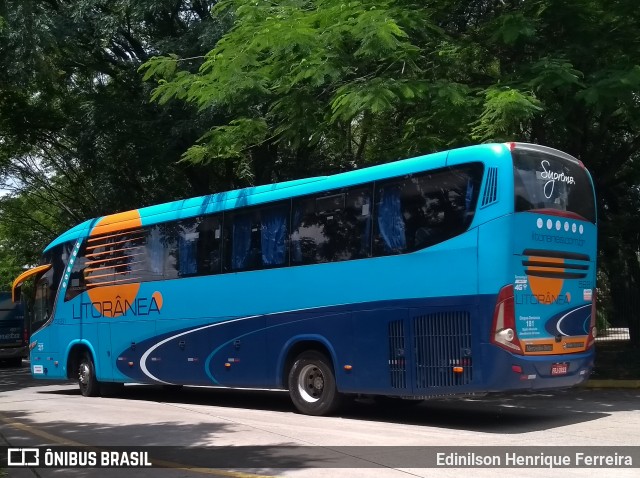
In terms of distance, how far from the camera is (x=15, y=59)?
19.2m

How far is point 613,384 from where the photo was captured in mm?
16062

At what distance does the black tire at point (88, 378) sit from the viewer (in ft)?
57.0

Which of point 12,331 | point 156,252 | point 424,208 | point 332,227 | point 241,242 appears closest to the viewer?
point 424,208

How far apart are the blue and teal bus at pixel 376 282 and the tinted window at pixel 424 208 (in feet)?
0.07

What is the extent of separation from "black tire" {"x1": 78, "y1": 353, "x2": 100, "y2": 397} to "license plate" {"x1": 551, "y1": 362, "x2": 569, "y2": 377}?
10.4 m

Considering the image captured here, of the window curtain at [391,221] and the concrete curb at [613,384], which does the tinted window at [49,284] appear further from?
the concrete curb at [613,384]

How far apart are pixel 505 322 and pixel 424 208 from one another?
6.53 feet

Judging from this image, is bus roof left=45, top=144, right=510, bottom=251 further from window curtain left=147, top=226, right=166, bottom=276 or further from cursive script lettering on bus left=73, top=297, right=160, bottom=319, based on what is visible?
cursive script lettering on bus left=73, top=297, right=160, bottom=319

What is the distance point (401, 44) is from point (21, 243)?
30.9 m

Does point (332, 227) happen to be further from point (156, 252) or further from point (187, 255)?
point (156, 252)

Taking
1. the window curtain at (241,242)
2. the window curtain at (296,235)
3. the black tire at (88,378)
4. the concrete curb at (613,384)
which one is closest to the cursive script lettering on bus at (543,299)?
the window curtain at (296,235)

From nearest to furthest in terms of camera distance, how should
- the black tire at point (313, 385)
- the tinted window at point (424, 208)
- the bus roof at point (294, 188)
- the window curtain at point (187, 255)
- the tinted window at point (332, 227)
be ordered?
the tinted window at point (424, 208)
the bus roof at point (294, 188)
the tinted window at point (332, 227)
the black tire at point (313, 385)
the window curtain at point (187, 255)

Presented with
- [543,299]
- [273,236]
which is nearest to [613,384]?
[543,299]

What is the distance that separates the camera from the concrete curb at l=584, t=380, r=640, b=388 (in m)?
15.9
